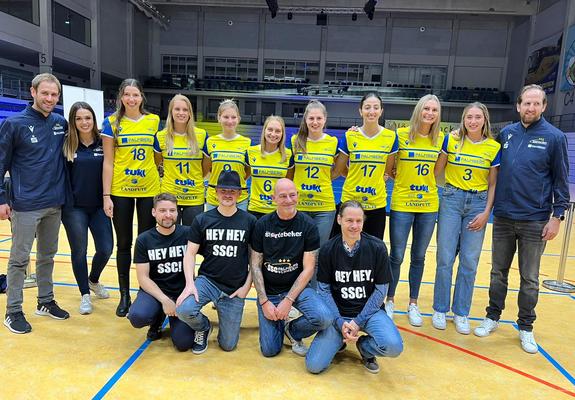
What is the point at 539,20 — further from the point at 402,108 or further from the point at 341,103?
the point at 341,103

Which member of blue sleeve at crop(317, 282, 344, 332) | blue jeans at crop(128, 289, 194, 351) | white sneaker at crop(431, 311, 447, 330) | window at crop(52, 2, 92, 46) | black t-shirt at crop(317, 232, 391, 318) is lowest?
white sneaker at crop(431, 311, 447, 330)

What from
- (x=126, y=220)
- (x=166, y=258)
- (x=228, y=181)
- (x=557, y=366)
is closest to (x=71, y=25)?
(x=126, y=220)

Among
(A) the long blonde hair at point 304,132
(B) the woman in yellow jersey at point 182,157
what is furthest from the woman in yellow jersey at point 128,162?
(A) the long blonde hair at point 304,132

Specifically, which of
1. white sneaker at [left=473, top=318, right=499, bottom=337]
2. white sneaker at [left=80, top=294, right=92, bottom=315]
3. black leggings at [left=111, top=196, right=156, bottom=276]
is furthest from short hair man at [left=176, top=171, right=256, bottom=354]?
white sneaker at [left=473, top=318, right=499, bottom=337]

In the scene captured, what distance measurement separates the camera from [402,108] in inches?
1147

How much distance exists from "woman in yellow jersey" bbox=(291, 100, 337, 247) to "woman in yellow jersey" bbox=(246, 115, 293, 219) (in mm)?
119

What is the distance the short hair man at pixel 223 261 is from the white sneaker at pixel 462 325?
205 cm

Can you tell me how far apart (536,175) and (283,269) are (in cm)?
229

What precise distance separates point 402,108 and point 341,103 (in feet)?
14.5

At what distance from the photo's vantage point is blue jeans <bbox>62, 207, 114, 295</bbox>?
3717mm

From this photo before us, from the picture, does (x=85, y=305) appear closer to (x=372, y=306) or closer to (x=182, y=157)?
(x=182, y=157)

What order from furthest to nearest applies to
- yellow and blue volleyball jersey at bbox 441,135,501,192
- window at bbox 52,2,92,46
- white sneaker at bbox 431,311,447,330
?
window at bbox 52,2,92,46
white sneaker at bbox 431,311,447,330
yellow and blue volleyball jersey at bbox 441,135,501,192

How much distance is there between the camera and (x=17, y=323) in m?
3.38

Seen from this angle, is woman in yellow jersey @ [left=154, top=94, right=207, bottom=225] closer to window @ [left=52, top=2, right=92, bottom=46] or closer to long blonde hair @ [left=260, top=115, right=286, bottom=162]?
long blonde hair @ [left=260, top=115, right=286, bottom=162]
